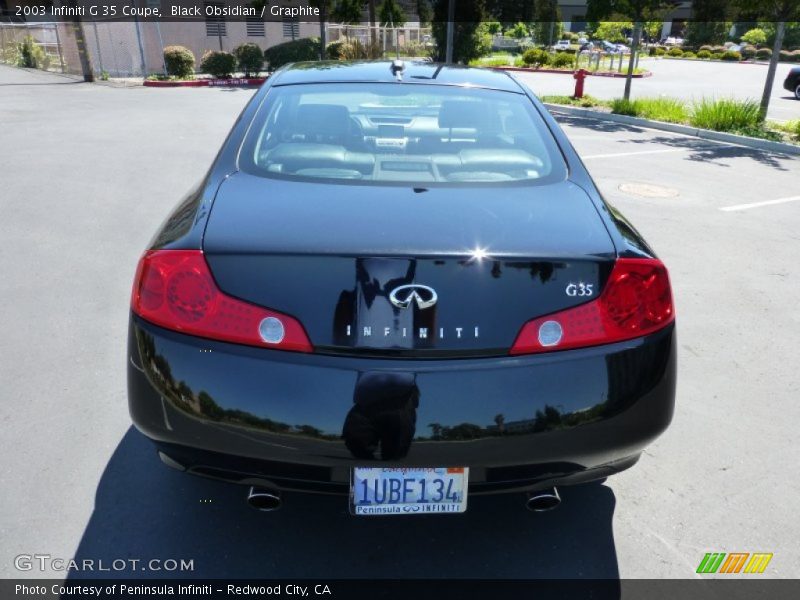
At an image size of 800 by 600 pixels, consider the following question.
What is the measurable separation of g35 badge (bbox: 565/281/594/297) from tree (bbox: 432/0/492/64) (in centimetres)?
2374

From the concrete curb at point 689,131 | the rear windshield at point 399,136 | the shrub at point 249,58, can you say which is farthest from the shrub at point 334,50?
the rear windshield at point 399,136

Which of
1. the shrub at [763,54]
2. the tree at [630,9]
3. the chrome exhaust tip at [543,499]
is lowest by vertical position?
the shrub at [763,54]

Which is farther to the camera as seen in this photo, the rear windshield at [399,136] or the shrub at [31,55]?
the shrub at [31,55]

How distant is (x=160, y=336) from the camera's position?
2014 millimetres

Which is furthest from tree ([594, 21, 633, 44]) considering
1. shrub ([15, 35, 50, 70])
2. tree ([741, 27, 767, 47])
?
shrub ([15, 35, 50, 70])

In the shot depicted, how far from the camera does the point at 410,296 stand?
1893 mm

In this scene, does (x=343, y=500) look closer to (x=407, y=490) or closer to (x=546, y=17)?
(x=407, y=490)

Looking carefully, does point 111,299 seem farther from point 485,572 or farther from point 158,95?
point 158,95

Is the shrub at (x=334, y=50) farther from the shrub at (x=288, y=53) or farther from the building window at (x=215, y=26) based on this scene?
the building window at (x=215, y=26)

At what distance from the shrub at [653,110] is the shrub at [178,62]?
1557cm

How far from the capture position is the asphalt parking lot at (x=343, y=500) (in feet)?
7.95

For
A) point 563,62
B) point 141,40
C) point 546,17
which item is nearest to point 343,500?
point 141,40

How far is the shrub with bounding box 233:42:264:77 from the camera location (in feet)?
82.5

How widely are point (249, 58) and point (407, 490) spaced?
25708 mm
